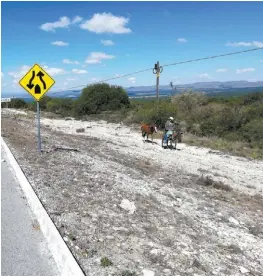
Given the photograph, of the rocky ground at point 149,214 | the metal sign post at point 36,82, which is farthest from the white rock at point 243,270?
the metal sign post at point 36,82

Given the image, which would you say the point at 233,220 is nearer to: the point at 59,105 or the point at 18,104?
the point at 59,105

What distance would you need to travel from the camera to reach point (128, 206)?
325 inches

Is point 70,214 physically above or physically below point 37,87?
A: below

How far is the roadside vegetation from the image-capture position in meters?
25.6

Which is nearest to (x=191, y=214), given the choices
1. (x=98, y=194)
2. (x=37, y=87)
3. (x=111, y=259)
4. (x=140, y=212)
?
(x=140, y=212)

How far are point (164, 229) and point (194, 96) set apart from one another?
142ft

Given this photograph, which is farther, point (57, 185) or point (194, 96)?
point (194, 96)

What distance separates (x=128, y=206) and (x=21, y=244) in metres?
2.92

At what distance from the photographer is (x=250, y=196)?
11203mm

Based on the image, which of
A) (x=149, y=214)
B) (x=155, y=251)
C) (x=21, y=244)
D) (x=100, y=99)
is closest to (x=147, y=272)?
(x=155, y=251)

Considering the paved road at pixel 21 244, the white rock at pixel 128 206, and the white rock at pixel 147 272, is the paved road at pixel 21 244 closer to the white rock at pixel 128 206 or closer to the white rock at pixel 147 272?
the white rock at pixel 147 272

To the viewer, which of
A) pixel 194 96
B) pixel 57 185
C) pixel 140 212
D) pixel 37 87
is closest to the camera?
pixel 140 212

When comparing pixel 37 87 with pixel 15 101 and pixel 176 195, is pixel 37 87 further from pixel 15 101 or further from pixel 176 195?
pixel 15 101

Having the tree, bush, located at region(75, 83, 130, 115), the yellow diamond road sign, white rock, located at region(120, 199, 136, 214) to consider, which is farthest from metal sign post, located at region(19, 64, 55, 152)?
the tree
